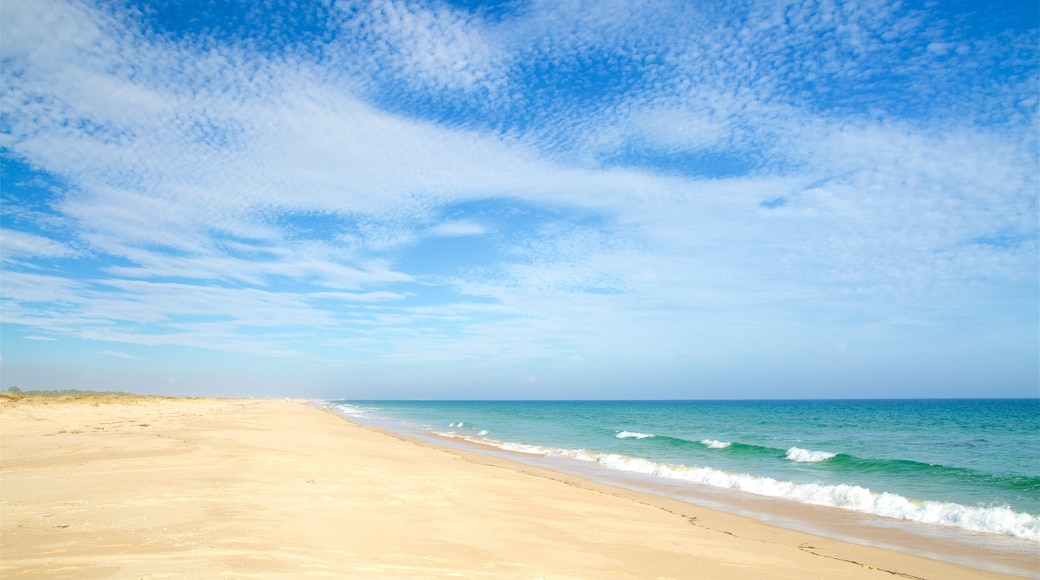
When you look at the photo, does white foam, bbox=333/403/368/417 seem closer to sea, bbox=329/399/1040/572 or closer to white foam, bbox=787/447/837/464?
sea, bbox=329/399/1040/572

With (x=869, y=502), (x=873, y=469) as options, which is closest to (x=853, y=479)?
(x=873, y=469)

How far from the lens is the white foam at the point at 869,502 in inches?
488

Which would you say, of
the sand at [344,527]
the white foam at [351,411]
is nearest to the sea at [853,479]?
the sand at [344,527]

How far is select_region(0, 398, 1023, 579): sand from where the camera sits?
6.05 metres

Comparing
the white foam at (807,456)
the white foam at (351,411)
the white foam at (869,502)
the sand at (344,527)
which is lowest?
the white foam at (351,411)

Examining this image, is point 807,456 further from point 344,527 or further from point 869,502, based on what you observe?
point 344,527

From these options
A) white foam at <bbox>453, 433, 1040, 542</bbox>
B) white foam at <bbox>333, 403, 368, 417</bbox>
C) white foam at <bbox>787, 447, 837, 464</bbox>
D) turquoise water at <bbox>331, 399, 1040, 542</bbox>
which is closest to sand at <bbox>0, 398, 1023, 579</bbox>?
white foam at <bbox>453, 433, 1040, 542</bbox>

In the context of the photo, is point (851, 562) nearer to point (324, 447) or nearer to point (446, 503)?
point (446, 503)

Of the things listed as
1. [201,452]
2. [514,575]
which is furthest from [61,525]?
[201,452]

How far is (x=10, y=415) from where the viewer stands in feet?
84.2

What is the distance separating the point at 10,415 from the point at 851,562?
3358 centimetres

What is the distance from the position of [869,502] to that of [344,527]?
569 inches

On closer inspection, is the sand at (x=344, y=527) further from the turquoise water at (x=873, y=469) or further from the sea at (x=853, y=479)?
the turquoise water at (x=873, y=469)

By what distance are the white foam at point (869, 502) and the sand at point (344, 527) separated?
14.3ft
